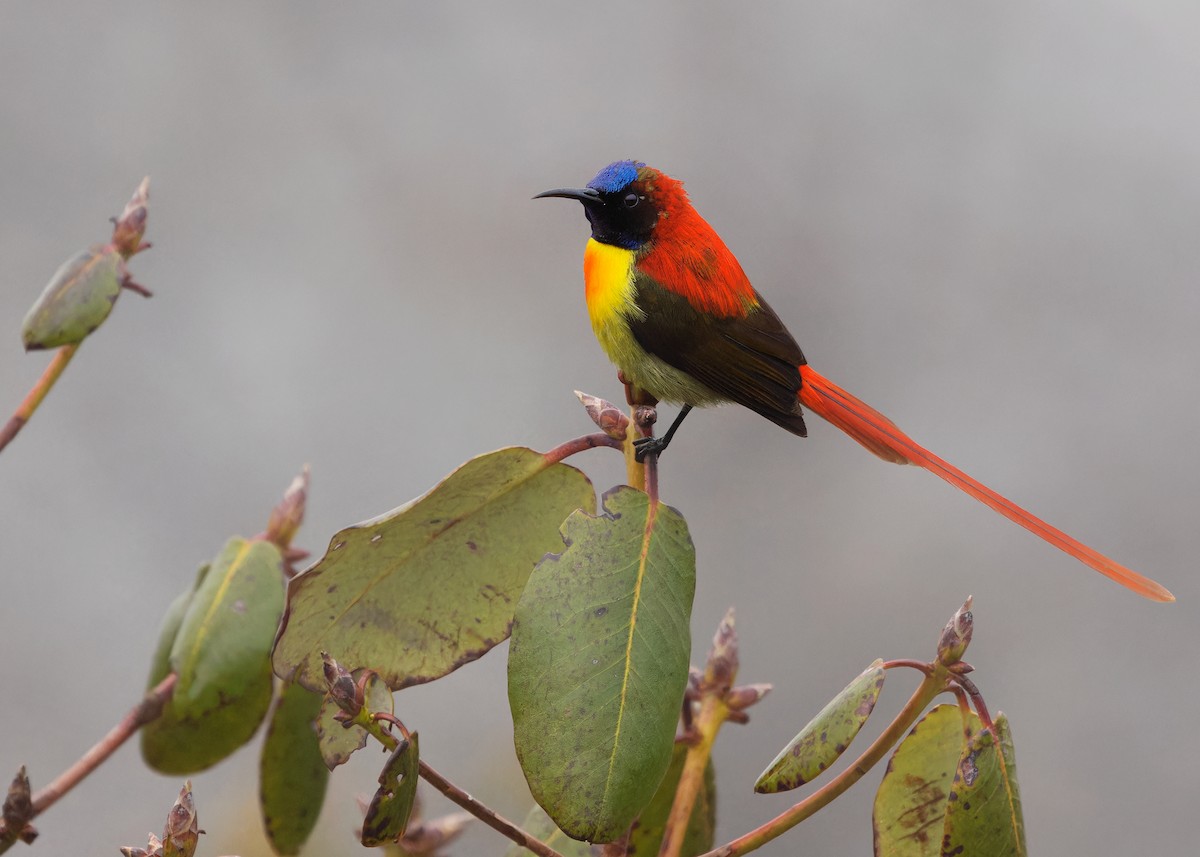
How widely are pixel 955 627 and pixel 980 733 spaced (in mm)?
75

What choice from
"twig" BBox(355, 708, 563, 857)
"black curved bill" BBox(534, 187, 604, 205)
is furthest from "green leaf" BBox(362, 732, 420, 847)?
"black curved bill" BBox(534, 187, 604, 205)

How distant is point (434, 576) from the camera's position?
1025 mm

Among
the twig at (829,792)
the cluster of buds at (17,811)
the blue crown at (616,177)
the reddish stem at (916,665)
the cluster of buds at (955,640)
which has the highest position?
the blue crown at (616,177)

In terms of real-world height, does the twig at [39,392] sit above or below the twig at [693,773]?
above

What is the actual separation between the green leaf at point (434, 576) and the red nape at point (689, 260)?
0.41 meters

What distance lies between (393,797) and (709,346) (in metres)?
0.76

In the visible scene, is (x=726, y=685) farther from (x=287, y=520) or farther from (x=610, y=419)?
(x=287, y=520)

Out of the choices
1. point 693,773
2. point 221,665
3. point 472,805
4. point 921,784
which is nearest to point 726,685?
point 693,773

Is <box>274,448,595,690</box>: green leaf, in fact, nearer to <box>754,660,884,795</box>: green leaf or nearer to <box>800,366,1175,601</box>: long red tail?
<box>754,660,884,795</box>: green leaf

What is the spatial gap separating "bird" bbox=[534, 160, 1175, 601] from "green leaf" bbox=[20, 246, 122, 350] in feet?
1.85

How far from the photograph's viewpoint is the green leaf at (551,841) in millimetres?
1082

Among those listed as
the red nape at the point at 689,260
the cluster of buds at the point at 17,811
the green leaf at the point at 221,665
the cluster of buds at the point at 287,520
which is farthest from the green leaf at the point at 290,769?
the red nape at the point at 689,260

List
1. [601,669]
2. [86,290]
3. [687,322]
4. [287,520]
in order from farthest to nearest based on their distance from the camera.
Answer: [687,322] < [287,520] < [86,290] < [601,669]

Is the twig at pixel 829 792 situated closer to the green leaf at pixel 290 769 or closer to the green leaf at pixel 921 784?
the green leaf at pixel 921 784
